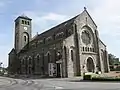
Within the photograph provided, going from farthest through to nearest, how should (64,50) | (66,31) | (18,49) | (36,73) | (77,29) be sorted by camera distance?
1. (18,49)
2. (36,73)
3. (66,31)
4. (77,29)
5. (64,50)

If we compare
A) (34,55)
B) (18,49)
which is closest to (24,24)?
(18,49)

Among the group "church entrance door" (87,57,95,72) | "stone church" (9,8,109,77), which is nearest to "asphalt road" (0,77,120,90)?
"stone church" (9,8,109,77)

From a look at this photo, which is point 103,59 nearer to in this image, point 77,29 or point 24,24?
point 77,29

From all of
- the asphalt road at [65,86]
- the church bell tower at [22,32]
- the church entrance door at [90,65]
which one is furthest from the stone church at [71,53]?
the asphalt road at [65,86]

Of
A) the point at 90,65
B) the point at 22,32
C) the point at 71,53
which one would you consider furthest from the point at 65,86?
the point at 22,32

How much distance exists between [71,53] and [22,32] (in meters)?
30.3

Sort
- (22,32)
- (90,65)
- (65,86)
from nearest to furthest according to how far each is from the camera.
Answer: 1. (65,86)
2. (90,65)
3. (22,32)

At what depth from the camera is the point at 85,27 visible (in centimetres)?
4966

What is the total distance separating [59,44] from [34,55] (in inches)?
570

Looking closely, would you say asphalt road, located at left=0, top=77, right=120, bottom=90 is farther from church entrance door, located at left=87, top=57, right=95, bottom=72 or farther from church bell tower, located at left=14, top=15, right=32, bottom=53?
church bell tower, located at left=14, top=15, right=32, bottom=53

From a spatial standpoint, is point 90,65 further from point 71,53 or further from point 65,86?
point 65,86

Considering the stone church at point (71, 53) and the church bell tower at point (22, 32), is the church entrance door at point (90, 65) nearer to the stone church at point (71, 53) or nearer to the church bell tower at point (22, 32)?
the stone church at point (71, 53)

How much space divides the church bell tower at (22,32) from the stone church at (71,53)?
7317 mm

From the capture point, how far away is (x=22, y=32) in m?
68.5
